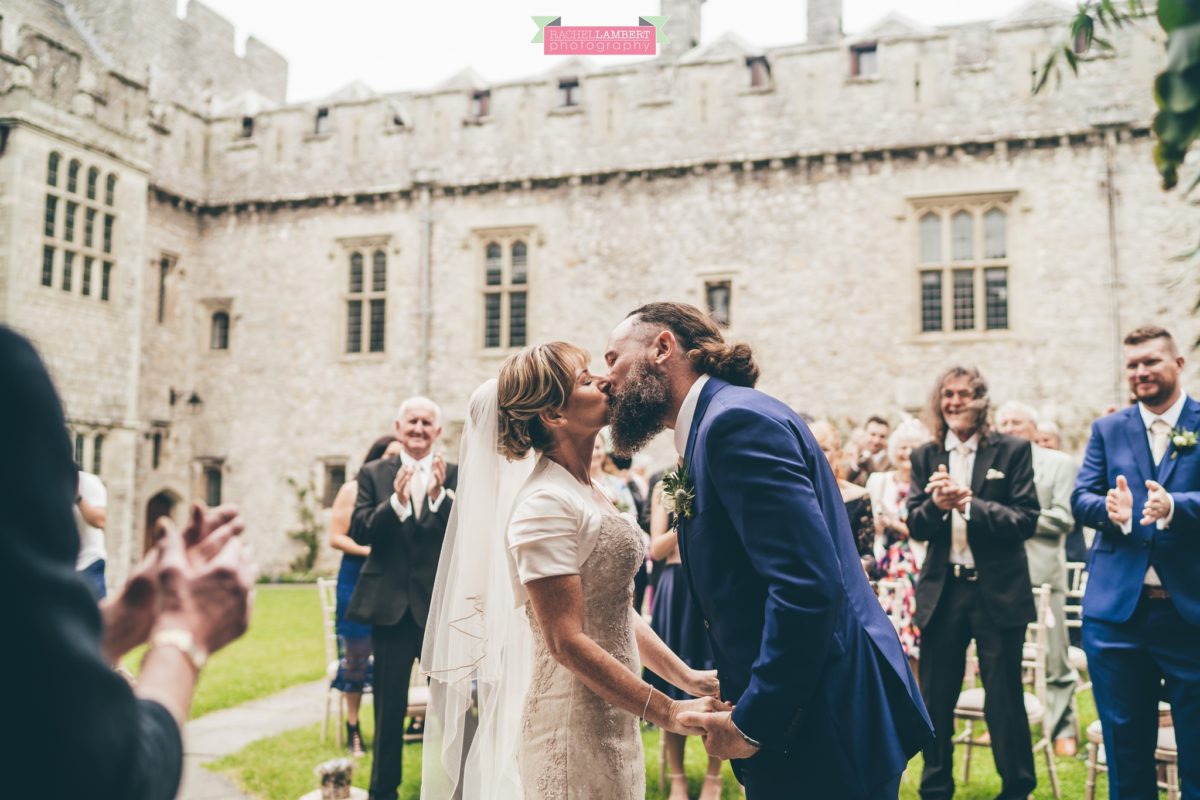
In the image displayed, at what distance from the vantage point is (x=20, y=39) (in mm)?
15195

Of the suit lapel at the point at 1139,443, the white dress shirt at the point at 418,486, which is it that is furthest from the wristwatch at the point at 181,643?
the suit lapel at the point at 1139,443

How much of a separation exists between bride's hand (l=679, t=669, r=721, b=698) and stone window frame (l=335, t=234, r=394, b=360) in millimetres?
16084

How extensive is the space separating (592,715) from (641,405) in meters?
0.93

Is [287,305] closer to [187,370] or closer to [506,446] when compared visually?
[187,370]

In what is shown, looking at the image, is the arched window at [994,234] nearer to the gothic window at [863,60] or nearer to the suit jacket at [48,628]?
the gothic window at [863,60]

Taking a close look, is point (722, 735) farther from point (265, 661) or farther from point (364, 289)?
point (364, 289)

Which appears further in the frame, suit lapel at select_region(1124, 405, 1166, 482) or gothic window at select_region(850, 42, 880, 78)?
gothic window at select_region(850, 42, 880, 78)

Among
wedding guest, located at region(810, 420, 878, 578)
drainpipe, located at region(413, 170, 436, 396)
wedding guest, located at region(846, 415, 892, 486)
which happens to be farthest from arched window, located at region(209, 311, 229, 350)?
wedding guest, located at region(810, 420, 878, 578)

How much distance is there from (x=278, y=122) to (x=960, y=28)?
13.2 m

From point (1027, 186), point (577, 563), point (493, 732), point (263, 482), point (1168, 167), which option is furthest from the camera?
point (263, 482)

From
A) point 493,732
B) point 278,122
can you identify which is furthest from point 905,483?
point 278,122

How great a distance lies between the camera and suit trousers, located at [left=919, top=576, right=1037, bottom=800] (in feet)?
15.4

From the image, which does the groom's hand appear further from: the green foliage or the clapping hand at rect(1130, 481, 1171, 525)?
the green foliage

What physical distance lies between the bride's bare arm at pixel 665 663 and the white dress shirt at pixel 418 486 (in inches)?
97.3
